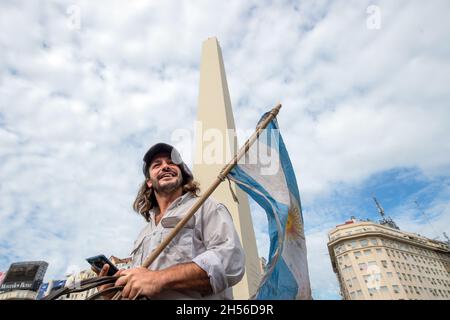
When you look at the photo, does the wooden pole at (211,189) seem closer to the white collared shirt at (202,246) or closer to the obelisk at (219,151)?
the white collared shirt at (202,246)

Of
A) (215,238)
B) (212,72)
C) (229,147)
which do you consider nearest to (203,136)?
(229,147)

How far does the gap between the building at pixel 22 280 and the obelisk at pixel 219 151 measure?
3669 cm

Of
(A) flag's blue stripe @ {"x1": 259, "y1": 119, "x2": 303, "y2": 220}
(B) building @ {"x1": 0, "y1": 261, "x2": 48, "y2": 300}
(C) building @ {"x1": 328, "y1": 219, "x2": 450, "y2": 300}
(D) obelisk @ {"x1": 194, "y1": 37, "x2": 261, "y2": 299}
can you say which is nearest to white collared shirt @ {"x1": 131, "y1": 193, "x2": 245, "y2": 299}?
(A) flag's blue stripe @ {"x1": 259, "y1": 119, "x2": 303, "y2": 220}

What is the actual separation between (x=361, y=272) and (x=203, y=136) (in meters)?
34.8

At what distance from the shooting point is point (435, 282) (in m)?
37.0

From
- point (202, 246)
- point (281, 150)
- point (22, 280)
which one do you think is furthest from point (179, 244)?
point (22, 280)

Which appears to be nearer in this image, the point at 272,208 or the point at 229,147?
the point at 272,208

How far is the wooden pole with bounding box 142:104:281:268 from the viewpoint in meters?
1.28

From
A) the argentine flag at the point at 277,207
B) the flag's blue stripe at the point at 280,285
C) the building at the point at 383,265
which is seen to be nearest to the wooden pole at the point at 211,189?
the argentine flag at the point at 277,207

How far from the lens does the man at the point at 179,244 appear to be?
1.05 metres

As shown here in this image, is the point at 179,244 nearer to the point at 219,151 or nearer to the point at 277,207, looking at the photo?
the point at 277,207

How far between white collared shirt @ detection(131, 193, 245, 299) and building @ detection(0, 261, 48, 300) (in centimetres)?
3993

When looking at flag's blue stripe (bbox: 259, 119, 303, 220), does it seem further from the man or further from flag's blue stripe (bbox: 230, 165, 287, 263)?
the man
